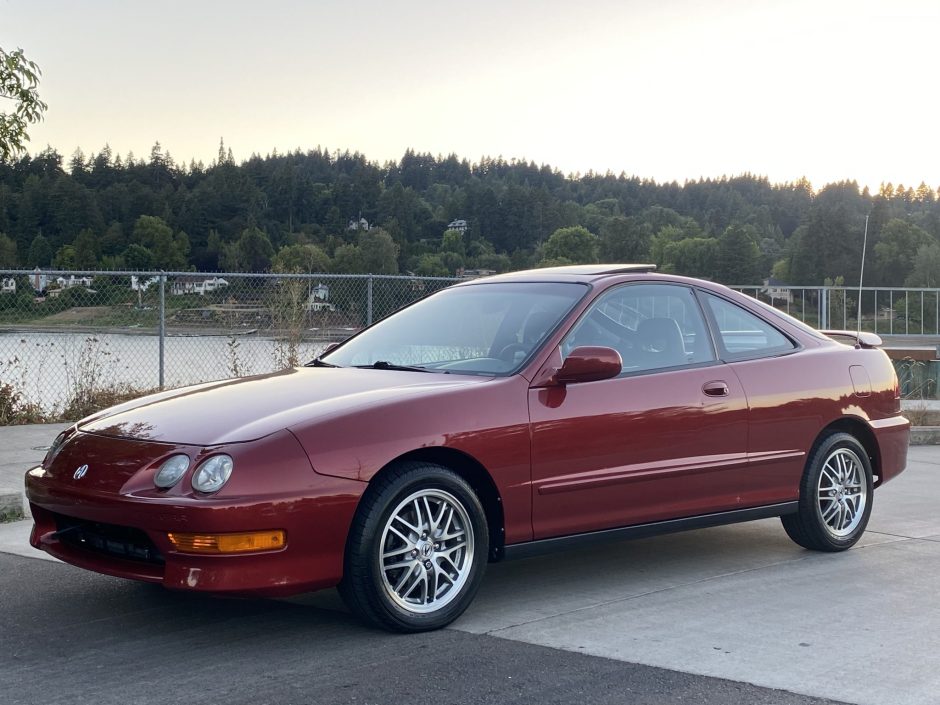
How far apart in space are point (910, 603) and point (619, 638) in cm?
161

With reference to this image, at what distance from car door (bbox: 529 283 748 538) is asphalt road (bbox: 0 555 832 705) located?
91 centimetres

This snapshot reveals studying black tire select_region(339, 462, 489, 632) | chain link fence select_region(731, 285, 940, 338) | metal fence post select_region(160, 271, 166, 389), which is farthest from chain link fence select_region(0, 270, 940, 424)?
black tire select_region(339, 462, 489, 632)

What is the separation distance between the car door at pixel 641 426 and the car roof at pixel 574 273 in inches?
5.9

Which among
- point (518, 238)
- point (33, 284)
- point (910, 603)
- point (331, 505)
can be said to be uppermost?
point (518, 238)

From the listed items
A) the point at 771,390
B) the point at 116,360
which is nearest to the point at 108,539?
the point at 771,390

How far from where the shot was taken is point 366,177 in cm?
8000

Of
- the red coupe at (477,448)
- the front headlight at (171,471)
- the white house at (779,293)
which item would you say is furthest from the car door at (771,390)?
the white house at (779,293)

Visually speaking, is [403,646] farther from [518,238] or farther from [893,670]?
[518,238]

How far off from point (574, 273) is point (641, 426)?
1.01 metres

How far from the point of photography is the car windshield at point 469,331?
17.8 ft

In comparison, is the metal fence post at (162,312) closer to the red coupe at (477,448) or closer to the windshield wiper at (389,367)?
the red coupe at (477,448)

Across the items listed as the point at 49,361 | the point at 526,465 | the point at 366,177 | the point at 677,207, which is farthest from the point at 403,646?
the point at 677,207

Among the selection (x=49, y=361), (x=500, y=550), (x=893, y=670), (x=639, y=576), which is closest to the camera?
(x=893, y=670)

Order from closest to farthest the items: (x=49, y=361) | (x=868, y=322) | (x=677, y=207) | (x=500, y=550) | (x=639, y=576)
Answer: (x=500, y=550) → (x=639, y=576) → (x=49, y=361) → (x=868, y=322) → (x=677, y=207)
